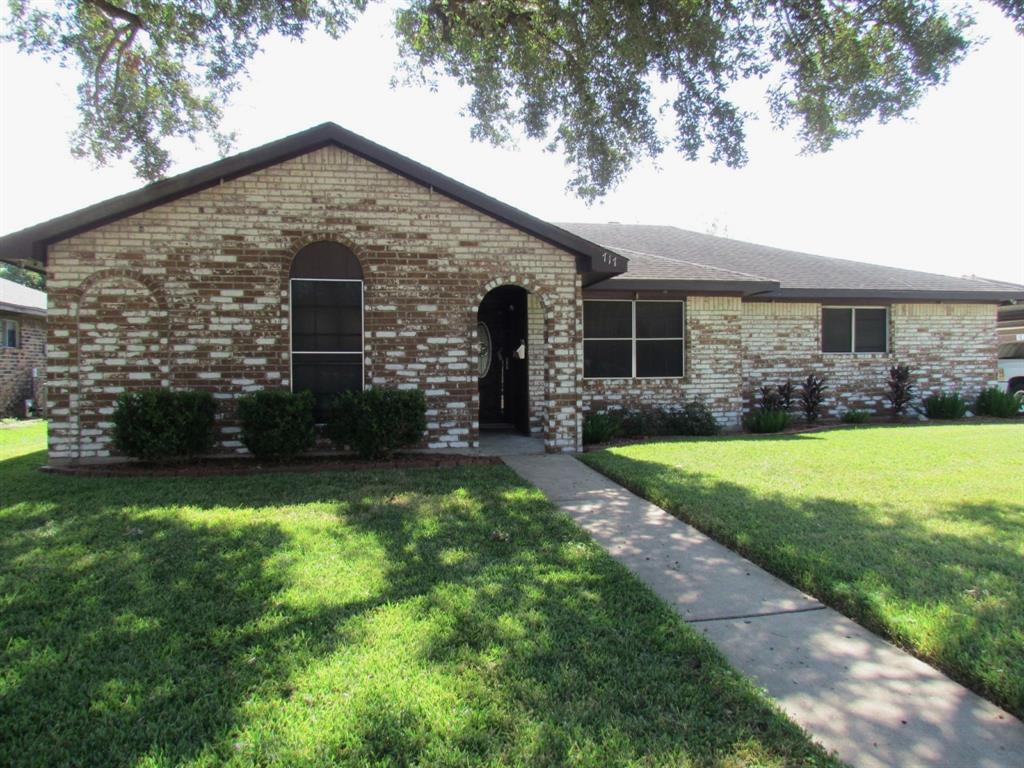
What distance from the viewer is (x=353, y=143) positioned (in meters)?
9.18

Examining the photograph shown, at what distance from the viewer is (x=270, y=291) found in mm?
9062

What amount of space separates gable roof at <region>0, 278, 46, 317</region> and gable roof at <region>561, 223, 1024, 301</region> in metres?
16.5

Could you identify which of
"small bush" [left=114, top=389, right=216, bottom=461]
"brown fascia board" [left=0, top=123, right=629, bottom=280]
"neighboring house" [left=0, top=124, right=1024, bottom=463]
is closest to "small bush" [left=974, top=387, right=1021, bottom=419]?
"neighboring house" [left=0, top=124, right=1024, bottom=463]

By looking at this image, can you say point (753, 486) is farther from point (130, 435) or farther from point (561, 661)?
point (130, 435)

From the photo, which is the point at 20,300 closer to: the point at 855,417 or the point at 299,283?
the point at 299,283

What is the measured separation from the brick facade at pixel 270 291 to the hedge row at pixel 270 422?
0.57 metres

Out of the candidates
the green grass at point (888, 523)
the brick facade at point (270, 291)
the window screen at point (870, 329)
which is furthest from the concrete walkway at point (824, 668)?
the window screen at point (870, 329)

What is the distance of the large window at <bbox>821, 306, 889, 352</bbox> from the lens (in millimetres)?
14883

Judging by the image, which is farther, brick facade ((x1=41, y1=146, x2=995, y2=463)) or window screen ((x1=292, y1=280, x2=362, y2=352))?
window screen ((x1=292, y1=280, x2=362, y2=352))

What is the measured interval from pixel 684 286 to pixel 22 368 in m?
20.6

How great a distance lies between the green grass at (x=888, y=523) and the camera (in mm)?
3469

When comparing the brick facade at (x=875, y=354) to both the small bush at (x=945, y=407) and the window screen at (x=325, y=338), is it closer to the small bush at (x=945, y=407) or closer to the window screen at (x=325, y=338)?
the small bush at (x=945, y=407)

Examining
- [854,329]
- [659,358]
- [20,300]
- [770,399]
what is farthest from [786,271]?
[20,300]

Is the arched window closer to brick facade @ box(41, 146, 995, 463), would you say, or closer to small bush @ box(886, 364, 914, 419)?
brick facade @ box(41, 146, 995, 463)
